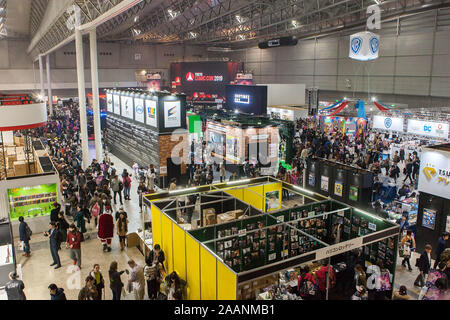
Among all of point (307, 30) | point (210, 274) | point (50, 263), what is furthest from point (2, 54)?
point (210, 274)

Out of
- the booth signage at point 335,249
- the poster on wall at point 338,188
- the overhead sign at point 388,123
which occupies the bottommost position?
the poster on wall at point 338,188

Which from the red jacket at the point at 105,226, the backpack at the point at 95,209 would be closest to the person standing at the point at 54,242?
the red jacket at the point at 105,226

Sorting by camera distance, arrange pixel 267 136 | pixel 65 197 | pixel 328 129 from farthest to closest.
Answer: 1. pixel 328 129
2. pixel 267 136
3. pixel 65 197

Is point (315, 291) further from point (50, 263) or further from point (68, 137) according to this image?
point (68, 137)

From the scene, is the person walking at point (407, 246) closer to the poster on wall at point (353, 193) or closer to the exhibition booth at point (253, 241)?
the exhibition booth at point (253, 241)

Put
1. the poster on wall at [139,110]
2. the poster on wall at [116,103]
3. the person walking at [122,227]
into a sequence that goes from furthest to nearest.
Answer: the poster on wall at [116,103] < the poster on wall at [139,110] < the person walking at [122,227]

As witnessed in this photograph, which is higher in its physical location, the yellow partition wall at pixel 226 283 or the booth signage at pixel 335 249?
the booth signage at pixel 335 249

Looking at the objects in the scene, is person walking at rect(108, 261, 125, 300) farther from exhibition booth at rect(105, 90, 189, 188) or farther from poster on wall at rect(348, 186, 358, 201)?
exhibition booth at rect(105, 90, 189, 188)

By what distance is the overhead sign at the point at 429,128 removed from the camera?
1464 centimetres

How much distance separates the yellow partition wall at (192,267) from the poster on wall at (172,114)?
902cm

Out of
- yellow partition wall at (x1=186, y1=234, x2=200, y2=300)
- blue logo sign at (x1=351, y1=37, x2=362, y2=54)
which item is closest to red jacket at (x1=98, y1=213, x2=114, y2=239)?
yellow partition wall at (x1=186, y1=234, x2=200, y2=300)

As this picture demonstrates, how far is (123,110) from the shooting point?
1873cm

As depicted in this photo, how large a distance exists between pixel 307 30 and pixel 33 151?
23614mm

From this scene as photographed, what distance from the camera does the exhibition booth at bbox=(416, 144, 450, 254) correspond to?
8.70m
